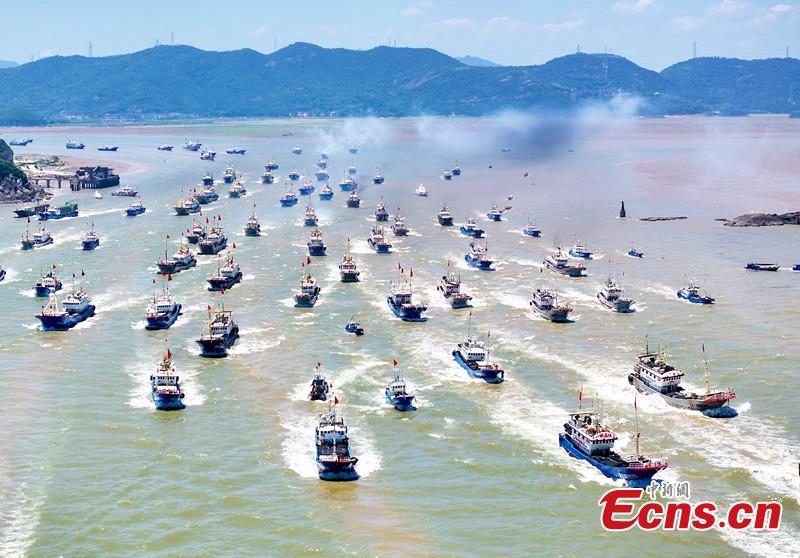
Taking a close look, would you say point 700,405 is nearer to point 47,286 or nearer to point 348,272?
point 348,272

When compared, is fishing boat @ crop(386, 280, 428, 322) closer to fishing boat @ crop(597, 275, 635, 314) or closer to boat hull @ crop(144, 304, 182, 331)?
fishing boat @ crop(597, 275, 635, 314)

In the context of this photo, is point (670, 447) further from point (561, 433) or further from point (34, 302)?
point (34, 302)

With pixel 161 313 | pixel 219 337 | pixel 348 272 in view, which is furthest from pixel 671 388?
pixel 348 272

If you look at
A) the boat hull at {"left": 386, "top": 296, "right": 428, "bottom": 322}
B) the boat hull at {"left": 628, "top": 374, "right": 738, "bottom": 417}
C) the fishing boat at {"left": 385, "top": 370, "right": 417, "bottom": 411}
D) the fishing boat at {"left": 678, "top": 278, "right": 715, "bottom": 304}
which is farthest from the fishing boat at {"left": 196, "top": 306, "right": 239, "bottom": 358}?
the fishing boat at {"left": 678, "top": 278, "right": 715, "bottom": 304}

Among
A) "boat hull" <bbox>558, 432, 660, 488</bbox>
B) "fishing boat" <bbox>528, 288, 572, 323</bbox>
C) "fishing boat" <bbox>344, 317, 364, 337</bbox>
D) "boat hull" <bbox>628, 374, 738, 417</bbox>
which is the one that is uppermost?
"fishing boat" <bbox>528, 288, 572, 323</bbox>

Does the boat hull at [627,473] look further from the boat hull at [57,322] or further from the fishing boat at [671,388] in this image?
the boat hull at [57,322]
